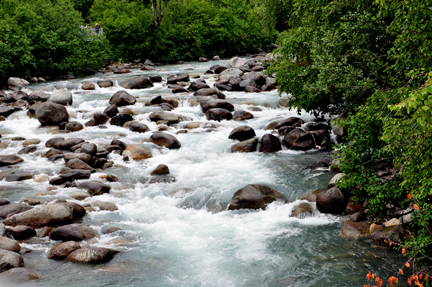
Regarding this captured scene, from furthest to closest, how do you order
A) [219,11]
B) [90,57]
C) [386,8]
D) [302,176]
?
[219,11] < [90,57] < [302,176] < [386,8]

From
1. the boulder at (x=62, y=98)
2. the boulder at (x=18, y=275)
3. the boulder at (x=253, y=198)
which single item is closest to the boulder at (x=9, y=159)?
the boulder at (x=62, y=98)

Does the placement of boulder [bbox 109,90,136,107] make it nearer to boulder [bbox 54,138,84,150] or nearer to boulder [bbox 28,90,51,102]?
boulder [bbox 28,90,51,102]

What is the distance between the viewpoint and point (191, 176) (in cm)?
1257

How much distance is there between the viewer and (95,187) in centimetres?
1141

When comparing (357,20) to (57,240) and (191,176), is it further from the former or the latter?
(57,240)

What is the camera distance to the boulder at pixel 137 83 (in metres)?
23.5

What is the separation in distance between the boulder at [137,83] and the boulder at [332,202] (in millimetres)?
15995

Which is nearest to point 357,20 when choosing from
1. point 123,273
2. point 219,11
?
point 123,273

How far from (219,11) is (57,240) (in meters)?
38.3

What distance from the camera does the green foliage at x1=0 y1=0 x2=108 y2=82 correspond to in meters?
25.1

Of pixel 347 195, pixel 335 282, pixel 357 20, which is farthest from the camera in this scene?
pixel 357 20

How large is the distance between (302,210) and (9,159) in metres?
9.88

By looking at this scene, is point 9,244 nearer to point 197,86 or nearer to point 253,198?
point 253,198

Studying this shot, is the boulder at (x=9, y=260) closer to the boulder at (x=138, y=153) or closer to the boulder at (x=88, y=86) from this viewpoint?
the boulder at (x=138, y=153)
